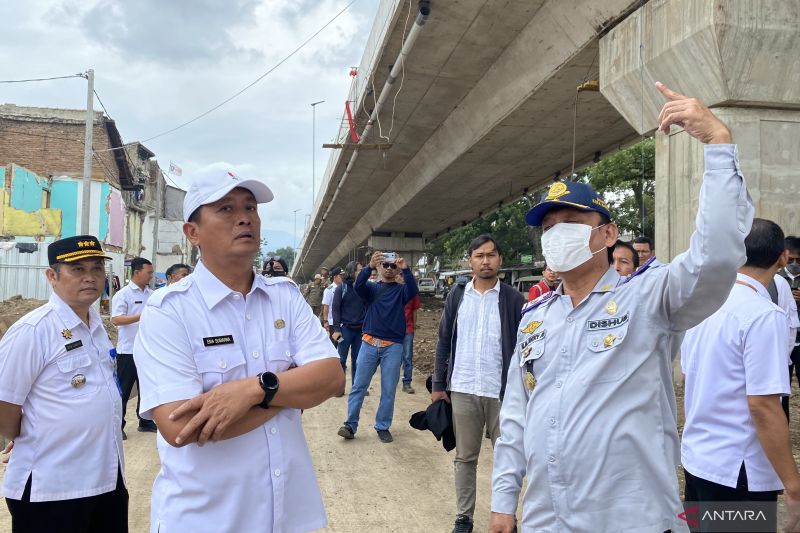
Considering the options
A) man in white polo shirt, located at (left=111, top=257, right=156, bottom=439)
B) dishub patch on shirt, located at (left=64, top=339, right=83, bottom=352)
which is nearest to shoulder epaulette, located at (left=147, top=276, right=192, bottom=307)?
dishub patch on shirt, located at (left=64, top=339, right=83, bottom=352)

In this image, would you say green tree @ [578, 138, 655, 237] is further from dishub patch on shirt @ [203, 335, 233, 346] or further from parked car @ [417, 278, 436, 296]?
dishub patch on shirt @ [203, 335, 233, 346]

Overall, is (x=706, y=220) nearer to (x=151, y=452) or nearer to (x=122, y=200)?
(x=151, y=452)

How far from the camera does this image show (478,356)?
4484mm

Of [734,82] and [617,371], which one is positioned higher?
[734,82]

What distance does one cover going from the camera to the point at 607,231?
2305 mm

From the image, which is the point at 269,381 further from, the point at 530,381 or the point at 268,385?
the point at 530,381

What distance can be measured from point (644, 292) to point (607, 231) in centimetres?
35

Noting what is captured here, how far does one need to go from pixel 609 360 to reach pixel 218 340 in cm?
133

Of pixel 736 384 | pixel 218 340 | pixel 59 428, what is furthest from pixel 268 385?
pixel 736 384

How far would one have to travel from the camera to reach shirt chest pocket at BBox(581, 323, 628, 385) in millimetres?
1999

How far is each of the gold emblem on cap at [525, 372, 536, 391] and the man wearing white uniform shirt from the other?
713mm

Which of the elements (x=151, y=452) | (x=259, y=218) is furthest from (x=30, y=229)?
(x=259, y=218)

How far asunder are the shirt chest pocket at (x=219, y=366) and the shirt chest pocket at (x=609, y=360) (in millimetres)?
1176

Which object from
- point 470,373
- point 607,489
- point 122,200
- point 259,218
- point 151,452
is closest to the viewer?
point 607,489
